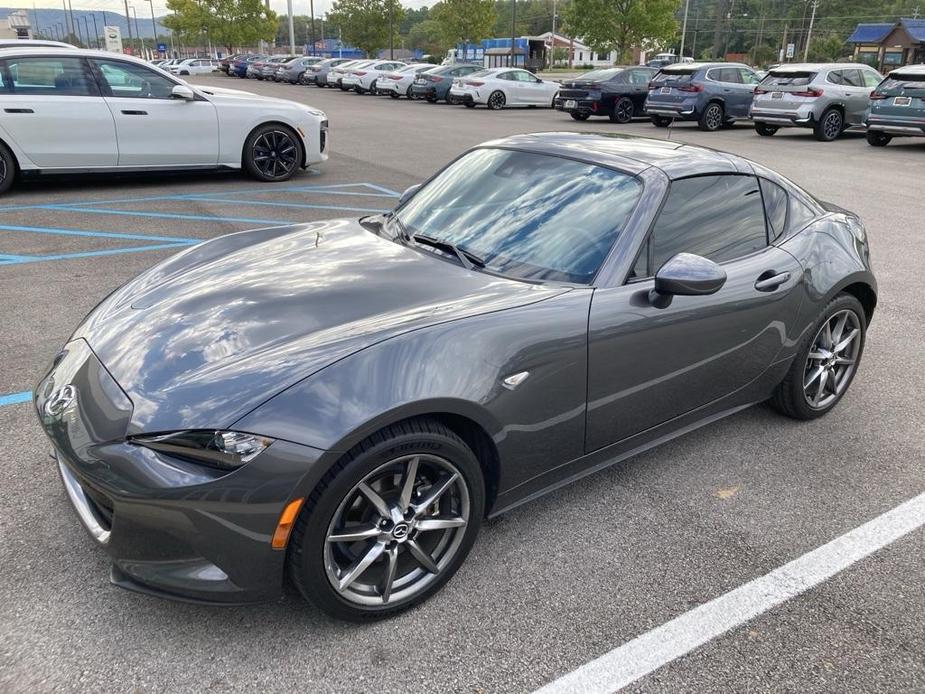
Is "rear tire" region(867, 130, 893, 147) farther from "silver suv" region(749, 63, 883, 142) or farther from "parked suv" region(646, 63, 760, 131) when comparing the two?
"parked suv" region(646, 63, 760, 131)

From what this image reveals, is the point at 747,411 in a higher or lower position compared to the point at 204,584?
lower

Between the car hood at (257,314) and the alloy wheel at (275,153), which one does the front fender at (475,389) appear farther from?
the alloy wheel at (275,153)

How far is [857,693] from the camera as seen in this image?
7.36ft

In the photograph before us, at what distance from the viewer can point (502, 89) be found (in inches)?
1006

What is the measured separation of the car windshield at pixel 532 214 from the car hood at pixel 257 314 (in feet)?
0.54

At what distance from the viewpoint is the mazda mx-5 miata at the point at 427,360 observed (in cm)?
215

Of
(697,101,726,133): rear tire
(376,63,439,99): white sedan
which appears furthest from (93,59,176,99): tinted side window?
(376,63,439,99): white sedan

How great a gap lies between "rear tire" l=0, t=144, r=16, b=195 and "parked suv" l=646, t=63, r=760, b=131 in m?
14.6

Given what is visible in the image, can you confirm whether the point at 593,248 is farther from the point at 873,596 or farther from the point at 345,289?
the point at 873,596

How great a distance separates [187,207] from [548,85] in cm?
2033

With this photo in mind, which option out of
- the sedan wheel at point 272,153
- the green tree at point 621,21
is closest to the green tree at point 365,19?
the green tree at point 621,21

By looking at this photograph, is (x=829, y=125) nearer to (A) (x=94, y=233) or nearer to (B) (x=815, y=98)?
(B) (x=815, y=98)

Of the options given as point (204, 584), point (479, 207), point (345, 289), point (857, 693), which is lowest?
point (857, 693)

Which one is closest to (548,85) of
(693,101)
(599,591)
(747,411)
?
(693,101)
